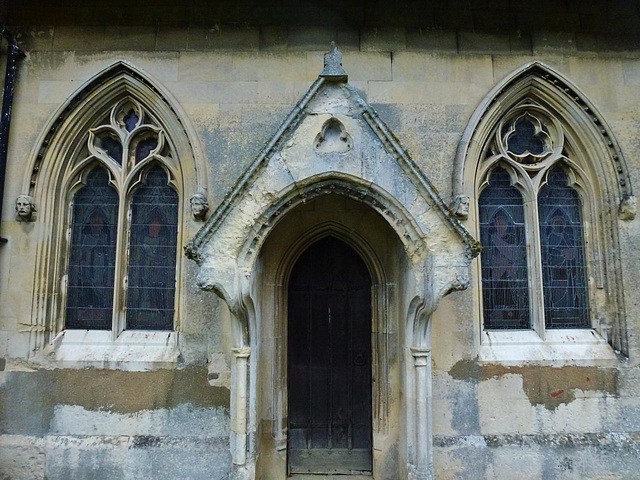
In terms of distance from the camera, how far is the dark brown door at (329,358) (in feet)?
16.8

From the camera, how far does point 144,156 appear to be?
5.50 meters

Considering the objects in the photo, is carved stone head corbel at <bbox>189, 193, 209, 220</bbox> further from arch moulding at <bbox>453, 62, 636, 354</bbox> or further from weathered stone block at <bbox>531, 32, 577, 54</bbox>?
weathered stone block at <bbox>531, 32, 577, 54</bbox>

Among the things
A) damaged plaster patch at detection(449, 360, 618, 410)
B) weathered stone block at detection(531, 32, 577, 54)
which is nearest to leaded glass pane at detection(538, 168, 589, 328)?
damaged plaster patch at detection(449, 360, 618, 410)

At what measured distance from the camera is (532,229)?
5.36 meters

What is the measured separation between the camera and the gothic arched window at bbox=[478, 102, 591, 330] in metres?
5.30

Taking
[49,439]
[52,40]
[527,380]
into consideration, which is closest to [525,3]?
[527,380]

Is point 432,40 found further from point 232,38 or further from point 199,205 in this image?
point 199,205

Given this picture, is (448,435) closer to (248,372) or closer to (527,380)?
(527,380)

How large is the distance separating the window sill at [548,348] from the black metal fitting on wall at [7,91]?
625 cm

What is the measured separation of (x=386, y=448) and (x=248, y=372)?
1878 mm

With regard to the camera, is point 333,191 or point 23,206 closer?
point 333,191

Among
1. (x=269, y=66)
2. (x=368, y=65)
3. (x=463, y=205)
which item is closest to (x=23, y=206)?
(x=269, y=66)

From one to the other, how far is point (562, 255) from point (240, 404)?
4316 millimetres

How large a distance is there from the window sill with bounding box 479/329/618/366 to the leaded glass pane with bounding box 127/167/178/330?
3895 mm
